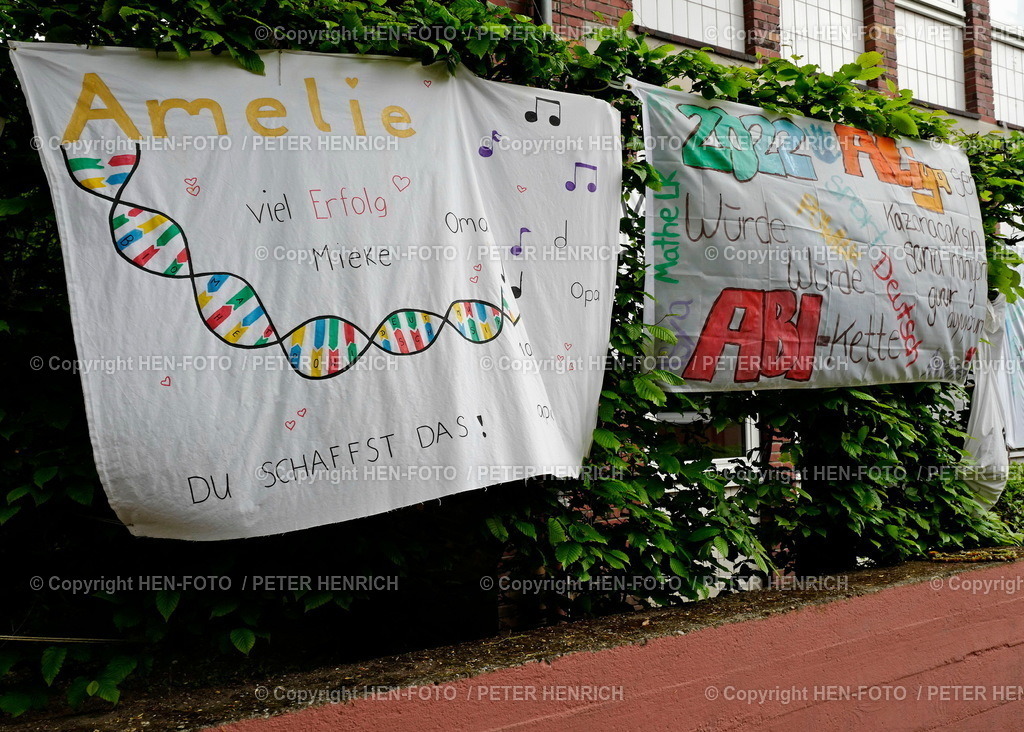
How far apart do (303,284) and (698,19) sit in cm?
538

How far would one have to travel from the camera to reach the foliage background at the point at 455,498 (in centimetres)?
300

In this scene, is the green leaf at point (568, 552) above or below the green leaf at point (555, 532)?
below

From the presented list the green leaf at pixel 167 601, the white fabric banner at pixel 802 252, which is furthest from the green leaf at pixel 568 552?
the green leaf at pixel 167 601

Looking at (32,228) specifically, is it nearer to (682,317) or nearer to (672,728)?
(682,317)

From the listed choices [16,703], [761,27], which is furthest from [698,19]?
[16,703]

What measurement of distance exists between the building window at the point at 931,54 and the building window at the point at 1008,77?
→ 0.67 m

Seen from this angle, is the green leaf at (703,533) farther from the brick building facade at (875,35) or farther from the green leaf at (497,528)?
the brick building facade at (875,35)

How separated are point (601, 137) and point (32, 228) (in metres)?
2.24

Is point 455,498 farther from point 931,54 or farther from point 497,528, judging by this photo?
point 931,54

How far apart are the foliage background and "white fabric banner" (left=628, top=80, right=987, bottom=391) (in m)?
0.14

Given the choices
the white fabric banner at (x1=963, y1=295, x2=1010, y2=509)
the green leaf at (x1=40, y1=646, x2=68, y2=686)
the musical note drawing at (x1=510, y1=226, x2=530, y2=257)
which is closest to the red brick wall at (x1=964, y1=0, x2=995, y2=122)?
the white fabric banner at (x1=963, y1=295, x2=1010, y2=509)

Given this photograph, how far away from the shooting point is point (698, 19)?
23.9 feet

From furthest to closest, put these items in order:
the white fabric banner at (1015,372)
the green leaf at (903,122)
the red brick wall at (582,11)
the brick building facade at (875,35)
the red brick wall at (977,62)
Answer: the red brick wall at (977,62) → the brick building facade at (875,35) → the red brick wall at (582,11) → the white fabric banner at (1015,372) → the green leaf at (903,122)

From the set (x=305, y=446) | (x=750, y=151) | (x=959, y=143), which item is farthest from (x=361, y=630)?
(x=959, y=143)
